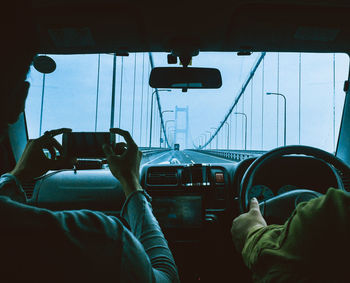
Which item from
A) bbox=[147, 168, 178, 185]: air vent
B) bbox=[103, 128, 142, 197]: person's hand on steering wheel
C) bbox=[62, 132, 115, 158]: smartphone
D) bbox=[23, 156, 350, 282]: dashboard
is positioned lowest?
bbox=[23, 156, 350, 282]: dashboard

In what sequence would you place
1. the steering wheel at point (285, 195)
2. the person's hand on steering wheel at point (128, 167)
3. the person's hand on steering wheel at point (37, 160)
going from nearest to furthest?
the person's hand on steering wheel at point (128, 167)
the person's hand on steering wheel at point (37, 160)
the steering wheel at point (285, 195)

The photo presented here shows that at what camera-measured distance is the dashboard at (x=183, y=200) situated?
2.49 metres

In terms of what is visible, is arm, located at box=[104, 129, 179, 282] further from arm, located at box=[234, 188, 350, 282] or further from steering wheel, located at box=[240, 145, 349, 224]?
steering wheel, located at box=[240, 145, 349, 224]

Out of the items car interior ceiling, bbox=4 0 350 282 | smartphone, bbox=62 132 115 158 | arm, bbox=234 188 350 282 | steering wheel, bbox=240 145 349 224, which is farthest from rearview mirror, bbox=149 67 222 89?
arm, bbox=234 188 350 282

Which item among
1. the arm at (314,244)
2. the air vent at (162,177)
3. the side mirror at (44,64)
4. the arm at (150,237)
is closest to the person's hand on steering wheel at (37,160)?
the arm at (150,237)

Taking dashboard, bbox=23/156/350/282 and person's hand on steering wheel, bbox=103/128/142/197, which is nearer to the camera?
person's hand on steering wheel, bbox=103/128/142/197

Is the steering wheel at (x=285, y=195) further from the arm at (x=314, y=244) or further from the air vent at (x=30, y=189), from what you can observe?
the air vent at (x=30, y=189)

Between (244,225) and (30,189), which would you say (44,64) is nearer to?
(30,189)

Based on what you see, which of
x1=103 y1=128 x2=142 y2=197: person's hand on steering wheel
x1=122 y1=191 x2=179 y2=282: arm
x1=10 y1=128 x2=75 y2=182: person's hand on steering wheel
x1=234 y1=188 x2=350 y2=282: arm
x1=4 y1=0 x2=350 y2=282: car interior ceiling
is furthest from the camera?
x1=4 y1=0 x2=350 y2=282: car interior ceiling

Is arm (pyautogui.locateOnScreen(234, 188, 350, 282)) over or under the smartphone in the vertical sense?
under

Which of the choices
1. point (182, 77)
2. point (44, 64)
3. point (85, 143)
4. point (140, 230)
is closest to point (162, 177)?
point (182, 77)

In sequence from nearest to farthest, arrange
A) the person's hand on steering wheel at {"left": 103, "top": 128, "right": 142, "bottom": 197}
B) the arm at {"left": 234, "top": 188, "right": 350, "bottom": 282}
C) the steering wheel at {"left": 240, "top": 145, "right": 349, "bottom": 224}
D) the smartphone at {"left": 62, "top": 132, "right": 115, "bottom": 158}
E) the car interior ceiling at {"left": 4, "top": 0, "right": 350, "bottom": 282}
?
1. the arm at {"left": 234, "top": 188, "right": 350, "bottom": 282}
2. the person's hand on steering wheel at {"left": 103, "top": 128, "right": 142, "bottom": 197}
3. the steering wheel at {"left": 240, "top": 145, "right": 349, "bottom": 224}
4. the smartphone at {"left": 62, "top": 132, "right": 115, "bottom": 158}
5. the car interior ceiling at {"left": 4, "top": 0, "right": 350, "bottom": 282}

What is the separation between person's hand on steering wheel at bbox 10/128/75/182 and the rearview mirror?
1.32 m

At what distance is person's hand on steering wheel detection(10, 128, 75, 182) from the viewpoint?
130cm
